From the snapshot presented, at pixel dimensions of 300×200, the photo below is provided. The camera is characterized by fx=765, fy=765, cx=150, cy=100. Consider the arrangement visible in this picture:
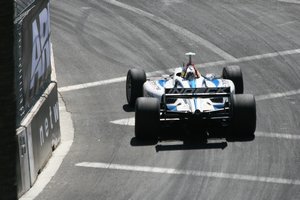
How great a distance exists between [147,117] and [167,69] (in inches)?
283

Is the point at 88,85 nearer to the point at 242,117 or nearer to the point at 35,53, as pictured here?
the point at 242,117

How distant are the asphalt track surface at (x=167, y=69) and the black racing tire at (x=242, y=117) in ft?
1.17

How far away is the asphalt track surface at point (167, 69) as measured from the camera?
15852 mm

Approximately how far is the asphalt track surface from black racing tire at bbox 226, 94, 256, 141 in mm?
357

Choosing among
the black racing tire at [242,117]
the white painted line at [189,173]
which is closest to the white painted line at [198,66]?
the black racing tire at [242,117]

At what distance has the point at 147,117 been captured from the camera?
18266mm

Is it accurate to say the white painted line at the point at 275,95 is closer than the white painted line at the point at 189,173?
No

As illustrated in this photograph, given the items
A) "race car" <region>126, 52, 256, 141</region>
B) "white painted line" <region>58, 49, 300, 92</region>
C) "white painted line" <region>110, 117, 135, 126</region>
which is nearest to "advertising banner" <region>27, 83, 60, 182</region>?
"race car" <region>126, 52, 256, 141</region>

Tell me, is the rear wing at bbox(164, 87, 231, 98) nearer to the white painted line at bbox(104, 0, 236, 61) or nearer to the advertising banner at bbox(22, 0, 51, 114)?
the advertising banner at bbox(22, 0, 51, 114)

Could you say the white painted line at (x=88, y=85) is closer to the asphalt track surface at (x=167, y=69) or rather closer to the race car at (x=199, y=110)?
the asphalt track surface at (x=167, y=69)

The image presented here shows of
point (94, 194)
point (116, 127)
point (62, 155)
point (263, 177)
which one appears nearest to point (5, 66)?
point (94, 194)

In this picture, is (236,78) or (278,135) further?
(236,78)

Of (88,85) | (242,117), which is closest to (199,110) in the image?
(242,117)

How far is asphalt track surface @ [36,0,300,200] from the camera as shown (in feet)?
52.0
